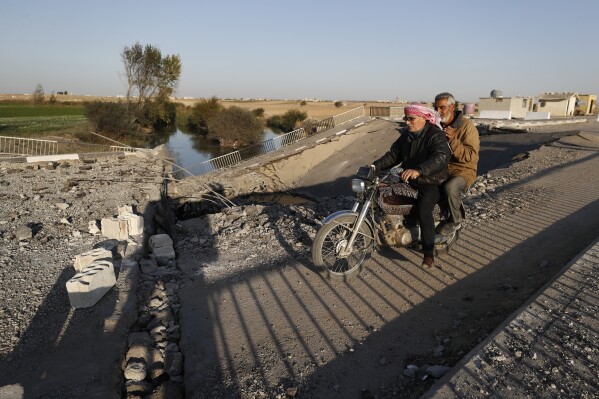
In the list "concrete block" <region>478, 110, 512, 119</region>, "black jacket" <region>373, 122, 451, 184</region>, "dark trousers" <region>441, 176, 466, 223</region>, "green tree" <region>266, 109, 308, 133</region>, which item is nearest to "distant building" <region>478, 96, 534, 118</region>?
"concrete block" <region>478, 110, 512, 119</region>

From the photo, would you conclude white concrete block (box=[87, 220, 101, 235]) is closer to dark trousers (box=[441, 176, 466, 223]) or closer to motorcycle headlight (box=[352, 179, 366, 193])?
motorcycle headlight (box=[352, 179, 366, 193])

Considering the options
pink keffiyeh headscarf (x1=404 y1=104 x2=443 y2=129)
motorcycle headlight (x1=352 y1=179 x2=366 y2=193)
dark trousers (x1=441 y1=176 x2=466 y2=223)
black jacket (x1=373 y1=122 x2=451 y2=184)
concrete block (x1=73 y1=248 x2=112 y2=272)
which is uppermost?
pink keffiyeh headscarf (x1=404 y1=104 x2=443 y2=129)

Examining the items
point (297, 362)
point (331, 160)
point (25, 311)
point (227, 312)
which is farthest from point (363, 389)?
point (331, 160)

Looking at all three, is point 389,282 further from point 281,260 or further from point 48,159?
point 48,159

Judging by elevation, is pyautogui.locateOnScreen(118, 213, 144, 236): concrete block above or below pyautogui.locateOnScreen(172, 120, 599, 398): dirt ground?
above

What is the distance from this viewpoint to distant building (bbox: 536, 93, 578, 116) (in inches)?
1874

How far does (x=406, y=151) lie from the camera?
17.6 ft

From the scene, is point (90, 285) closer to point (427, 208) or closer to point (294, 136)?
point (427, 208)

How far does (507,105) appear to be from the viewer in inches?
1602

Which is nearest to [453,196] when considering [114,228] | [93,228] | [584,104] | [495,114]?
[114,228]

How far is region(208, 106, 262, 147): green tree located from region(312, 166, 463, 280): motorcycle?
132 feet

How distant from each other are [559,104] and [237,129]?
124 ft

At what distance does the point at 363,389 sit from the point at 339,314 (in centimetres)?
122

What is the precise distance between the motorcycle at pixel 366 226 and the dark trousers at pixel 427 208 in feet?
0.37
